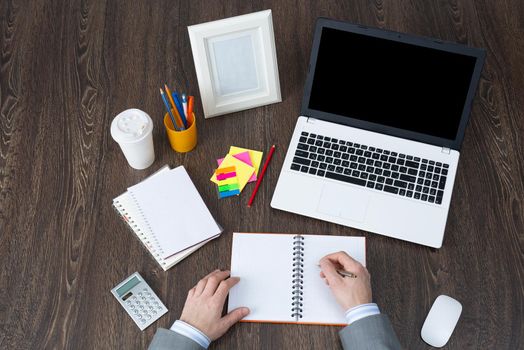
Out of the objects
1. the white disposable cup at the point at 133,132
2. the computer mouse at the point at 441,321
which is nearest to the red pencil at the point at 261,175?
the white disposable cup at the point at 133,132

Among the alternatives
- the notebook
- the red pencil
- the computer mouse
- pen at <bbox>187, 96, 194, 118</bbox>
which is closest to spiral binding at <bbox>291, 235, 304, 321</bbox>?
the notebook

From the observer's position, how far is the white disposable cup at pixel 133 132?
1117 mm

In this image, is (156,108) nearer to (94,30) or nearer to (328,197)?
(94,30)

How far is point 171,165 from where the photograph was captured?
123 cm

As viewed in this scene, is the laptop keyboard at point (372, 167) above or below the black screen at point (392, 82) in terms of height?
below

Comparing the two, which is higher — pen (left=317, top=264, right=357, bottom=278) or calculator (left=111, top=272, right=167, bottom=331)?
pen (left=317, top=264, right=357, bottom=278)

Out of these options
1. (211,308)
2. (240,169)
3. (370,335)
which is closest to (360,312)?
(370,335)

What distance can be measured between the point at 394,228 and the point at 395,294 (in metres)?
0.14

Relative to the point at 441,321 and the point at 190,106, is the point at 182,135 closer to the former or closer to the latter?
the point at 190,106

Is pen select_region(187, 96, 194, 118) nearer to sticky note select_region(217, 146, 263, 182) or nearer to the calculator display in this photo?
sticky note select_region(217, 146, 263, 182)

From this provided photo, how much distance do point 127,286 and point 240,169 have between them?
0.36 metres

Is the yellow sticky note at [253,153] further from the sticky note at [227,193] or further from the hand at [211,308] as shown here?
the hand at [211,308]

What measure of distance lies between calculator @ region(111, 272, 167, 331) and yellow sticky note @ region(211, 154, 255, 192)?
0.94 ft

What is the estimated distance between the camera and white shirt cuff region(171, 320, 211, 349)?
3.31ft
